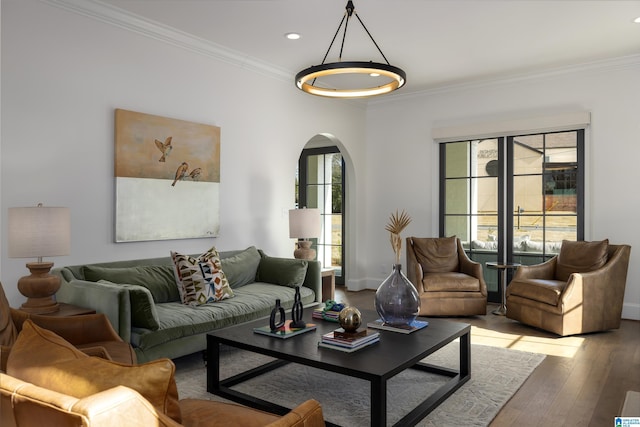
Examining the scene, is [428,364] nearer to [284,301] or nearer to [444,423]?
[444,423]

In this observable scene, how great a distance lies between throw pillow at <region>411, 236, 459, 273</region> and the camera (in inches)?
222

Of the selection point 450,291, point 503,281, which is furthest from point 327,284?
point 503,281

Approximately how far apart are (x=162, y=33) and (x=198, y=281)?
2.24 meters

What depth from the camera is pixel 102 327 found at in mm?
2811

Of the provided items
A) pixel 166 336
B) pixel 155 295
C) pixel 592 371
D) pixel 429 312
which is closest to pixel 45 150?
pixel 155 295

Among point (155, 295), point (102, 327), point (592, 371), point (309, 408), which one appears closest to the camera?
point (309, 408)

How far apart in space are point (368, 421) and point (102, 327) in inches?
63.3

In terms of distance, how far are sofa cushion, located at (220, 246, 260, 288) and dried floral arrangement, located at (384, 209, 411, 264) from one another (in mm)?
2359

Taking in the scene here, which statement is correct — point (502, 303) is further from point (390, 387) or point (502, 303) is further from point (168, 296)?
point (168, 296)

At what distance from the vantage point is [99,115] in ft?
12.8

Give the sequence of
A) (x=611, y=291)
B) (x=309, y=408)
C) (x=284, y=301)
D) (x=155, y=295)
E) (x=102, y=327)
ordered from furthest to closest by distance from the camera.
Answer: (x=611, y=291) < (x=284, y=301) < (x=155, y=295) < (x=102, y=327) < (x=309, y=408)

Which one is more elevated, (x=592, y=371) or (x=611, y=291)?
(x=611, y=291)

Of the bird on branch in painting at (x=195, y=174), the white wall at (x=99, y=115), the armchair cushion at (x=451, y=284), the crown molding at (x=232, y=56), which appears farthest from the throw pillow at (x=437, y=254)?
the bird on branch in painting at (x=195, y=174)

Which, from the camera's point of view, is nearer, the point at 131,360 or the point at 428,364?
the point at 131,360
